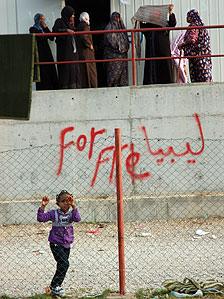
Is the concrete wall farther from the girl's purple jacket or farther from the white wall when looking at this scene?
the girl's purple jacket

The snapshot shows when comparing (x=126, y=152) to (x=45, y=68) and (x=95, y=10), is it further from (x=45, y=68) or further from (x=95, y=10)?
(x=95, y=10)

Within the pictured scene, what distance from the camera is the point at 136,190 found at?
1356cm

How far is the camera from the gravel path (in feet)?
32.8

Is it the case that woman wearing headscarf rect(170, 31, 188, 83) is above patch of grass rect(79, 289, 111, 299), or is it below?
above

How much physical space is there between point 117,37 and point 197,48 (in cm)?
137

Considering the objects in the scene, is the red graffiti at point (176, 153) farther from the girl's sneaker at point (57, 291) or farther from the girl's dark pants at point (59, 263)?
the girl's sneaker at point (57, 291)

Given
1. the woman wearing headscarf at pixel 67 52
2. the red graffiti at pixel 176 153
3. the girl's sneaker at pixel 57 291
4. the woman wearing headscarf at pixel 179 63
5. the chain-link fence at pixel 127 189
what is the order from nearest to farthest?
the girl's sneaker at pixel 57 291, the chain-link fence at pixel 127 189, the red graffiti at pixel 176 153, the woman wearing headscarf at pixel 67 52, the woman wearing headscarf at pixel 179 63

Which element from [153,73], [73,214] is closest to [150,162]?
[153,73]

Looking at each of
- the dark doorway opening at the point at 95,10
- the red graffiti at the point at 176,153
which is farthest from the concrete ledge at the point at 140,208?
the dark doorway opening at the point at 95,10

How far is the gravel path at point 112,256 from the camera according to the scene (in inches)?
394

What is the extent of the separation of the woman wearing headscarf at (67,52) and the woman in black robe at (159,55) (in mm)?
1284

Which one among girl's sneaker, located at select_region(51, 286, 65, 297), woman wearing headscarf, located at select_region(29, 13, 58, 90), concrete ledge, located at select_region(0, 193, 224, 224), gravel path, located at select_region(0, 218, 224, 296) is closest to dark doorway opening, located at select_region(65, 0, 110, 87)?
woman wearing headscarf, located at select_region(29, 13, 58, 90)

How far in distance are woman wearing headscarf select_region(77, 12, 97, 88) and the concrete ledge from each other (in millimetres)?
2201

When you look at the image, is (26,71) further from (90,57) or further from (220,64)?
(220,64)
